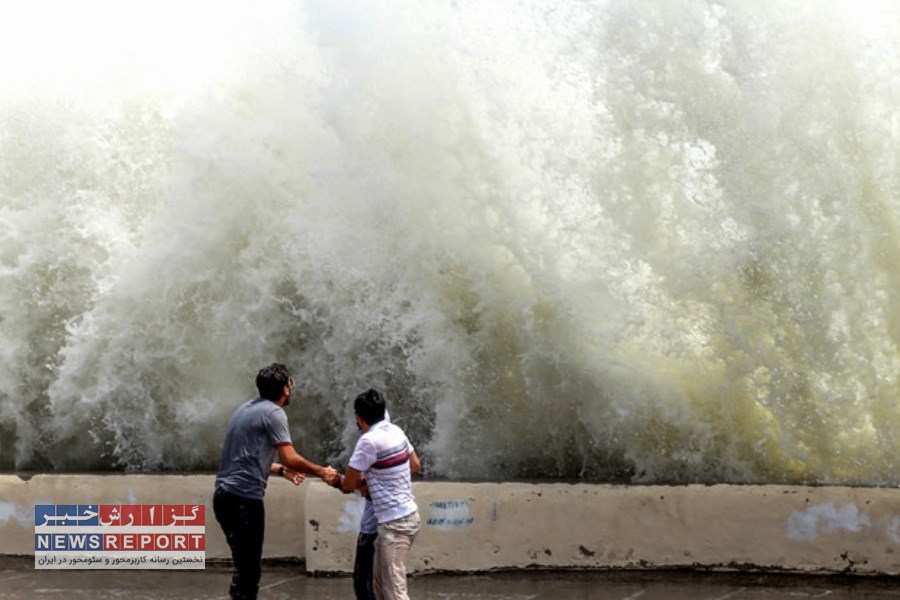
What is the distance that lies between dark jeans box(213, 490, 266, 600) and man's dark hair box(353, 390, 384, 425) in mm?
823

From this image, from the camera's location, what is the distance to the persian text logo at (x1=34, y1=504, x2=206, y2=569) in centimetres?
841

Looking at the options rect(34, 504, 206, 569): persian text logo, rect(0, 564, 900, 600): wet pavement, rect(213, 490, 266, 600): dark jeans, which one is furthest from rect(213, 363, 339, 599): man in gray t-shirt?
rect(34, 504, 206, 569): persian text logo

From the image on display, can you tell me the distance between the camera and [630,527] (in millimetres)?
8016

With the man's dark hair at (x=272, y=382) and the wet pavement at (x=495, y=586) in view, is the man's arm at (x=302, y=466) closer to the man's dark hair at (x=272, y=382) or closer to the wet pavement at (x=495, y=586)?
the man's dark hair at (x=272, y=382)

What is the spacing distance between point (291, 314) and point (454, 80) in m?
2.68

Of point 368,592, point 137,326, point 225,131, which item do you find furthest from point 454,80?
point 368,592

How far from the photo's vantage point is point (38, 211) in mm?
11625

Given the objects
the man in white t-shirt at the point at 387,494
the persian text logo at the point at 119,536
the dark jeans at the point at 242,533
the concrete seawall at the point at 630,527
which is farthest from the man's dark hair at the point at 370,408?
the persian text logo at the point at 119,536

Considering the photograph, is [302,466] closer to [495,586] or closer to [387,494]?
[387,494]

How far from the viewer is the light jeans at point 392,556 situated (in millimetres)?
5910

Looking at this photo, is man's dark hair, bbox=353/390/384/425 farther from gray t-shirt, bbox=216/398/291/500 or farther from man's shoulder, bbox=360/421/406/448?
gray t-shirt, bbox=216/398/291/500

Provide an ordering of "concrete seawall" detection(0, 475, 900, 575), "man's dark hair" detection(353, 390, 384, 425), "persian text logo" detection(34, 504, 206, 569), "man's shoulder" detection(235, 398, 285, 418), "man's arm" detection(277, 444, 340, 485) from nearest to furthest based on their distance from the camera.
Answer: "man's dark hair" detection(353, 390, 384, 425)
"man's arm" detection(277, 444, 340, 485)
"man's shoulder" detection(235, 398, 285, 418)
"concrete seawall" detection(0, 475, 900, 575)
"persian text logo" detection(34, 504, 206, 569)

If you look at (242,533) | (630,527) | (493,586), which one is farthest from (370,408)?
(630,527)

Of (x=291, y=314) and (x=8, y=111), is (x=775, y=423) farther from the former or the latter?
(x=8, y=111)
